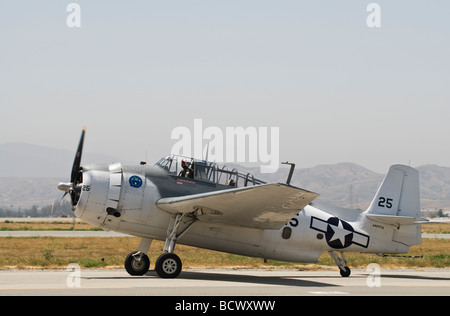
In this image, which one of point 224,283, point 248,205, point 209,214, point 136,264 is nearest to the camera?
point 224,283

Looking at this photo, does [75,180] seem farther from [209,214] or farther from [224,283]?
[224,283]

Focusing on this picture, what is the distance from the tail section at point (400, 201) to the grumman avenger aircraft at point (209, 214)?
1.46 feet

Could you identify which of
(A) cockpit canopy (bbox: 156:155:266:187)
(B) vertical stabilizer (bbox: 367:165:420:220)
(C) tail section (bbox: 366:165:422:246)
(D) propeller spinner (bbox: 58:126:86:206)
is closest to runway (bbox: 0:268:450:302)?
(C) tail section (bbox: 366:165:422:246)

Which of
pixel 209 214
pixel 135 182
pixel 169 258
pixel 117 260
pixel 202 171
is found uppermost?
pixel 202 171

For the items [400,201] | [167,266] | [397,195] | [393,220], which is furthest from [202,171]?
[400,201]

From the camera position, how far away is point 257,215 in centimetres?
1878

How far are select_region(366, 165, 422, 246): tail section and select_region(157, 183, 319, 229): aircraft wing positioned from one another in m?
4.57

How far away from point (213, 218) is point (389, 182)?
6719mm

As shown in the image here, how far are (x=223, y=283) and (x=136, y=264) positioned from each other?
2.88m

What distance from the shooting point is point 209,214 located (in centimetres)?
1891

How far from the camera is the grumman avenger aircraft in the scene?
18.2 m

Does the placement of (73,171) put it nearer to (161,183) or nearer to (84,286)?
(161,183)

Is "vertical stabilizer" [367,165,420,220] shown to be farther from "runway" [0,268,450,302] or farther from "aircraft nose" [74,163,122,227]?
"aircraft nose" [74,163,122,227]
